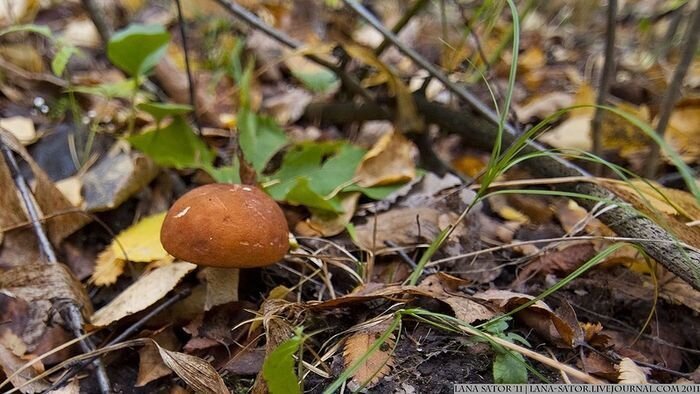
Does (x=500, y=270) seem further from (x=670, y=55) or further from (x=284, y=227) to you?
(x=670, y=55)

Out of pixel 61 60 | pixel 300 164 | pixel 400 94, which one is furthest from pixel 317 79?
pixel 61 60

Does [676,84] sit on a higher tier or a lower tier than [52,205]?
higher

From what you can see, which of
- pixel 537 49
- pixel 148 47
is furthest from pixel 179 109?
pixel 537 49

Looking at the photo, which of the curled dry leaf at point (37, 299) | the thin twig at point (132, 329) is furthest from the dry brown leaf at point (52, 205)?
the thin twig at point (132, 329)

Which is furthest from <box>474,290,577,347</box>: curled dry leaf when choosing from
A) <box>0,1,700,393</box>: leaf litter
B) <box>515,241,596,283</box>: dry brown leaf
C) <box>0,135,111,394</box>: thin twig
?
<box>0,135,111,394</box>: thin twig

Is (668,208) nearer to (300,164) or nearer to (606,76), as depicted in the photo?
(606,76)

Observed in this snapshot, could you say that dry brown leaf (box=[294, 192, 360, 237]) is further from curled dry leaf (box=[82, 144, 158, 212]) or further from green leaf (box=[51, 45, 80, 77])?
green leaf (box=[51, 45, 80, 77])
